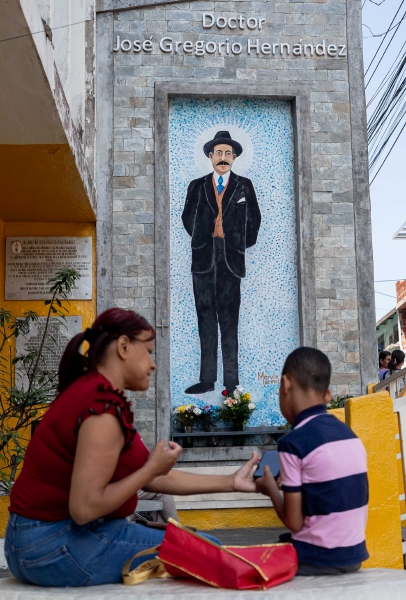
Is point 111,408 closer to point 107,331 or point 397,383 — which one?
point 107,331

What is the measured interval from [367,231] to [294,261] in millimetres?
938

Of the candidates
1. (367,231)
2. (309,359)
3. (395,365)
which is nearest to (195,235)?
(367,231)

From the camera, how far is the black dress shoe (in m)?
9.18

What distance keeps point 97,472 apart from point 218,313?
23.3 feet

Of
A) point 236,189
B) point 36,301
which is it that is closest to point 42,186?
point 36,301

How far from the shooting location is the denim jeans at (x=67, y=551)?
2359mm

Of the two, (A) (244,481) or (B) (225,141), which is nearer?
(A) (244,481)

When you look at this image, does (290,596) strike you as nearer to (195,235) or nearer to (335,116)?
(195,235)

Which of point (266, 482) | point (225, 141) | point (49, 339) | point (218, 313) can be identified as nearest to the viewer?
point (266, 482)

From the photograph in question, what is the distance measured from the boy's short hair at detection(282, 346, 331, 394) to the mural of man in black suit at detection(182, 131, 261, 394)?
6568 mm

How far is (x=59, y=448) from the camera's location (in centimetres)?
235

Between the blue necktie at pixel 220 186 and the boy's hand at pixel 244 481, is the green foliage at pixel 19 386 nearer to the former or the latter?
the blue necktie at pixel 220 186

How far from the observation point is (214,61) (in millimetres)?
9586

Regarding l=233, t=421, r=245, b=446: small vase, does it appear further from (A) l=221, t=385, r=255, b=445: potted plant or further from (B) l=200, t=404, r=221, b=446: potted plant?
(B) l=200, t=404, r=221, b=446: potted plant
